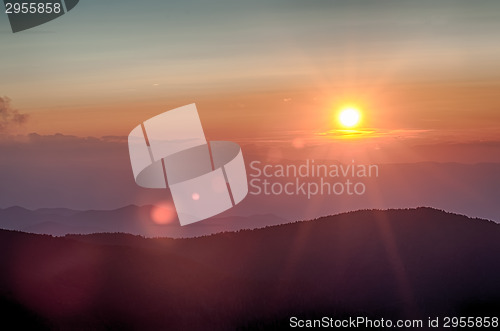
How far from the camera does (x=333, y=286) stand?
80688 mm

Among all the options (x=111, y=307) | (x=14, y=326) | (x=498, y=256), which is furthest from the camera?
(x=498, y=256)

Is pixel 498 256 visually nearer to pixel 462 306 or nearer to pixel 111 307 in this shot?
pixel 462 306

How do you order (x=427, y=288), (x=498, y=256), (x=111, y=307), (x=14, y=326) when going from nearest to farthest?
(x=14, y=326) < (x=111, y=307) < (x=427, y=288) < (x=498, y=256)

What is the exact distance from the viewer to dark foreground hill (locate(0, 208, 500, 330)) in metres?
62.2

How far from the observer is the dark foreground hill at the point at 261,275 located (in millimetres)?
62250

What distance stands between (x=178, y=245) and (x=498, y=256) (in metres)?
44.9

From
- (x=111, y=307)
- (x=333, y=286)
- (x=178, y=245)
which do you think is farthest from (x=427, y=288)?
(x=111, y=307)

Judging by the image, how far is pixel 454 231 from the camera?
9200 cm

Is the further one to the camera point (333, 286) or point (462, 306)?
point (333, 286)

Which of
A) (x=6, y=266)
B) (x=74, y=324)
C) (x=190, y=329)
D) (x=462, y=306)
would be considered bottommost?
(x=462, y=306)

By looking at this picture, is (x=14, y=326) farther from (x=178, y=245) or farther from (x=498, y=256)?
(x=498, y=256)

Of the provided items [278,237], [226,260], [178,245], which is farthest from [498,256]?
[178,245]

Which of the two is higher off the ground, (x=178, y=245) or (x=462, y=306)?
(x=178, y=245)

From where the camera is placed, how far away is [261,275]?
82.2 meters
